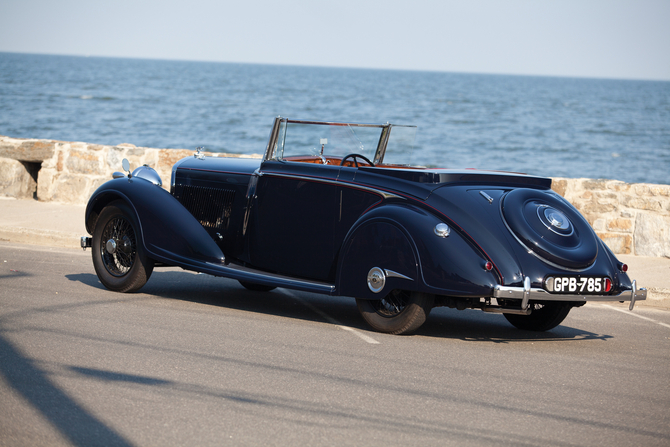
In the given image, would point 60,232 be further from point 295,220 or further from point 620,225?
point 620,225

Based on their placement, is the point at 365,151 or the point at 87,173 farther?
the point at 87,173

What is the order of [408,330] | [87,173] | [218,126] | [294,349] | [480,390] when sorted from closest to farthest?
[480,390], [294,349], [408,330], [87,173], [218,126]

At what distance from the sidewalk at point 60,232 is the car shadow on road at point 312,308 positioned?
1957mm

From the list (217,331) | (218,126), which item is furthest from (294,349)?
(218,126)

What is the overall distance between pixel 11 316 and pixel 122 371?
1.81 m

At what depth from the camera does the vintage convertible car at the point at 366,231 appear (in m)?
5.43

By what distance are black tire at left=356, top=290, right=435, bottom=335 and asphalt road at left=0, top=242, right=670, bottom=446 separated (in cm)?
11

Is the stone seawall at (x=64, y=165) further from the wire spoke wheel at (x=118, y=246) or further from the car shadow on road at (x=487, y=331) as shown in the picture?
the car shadow on road at (x=487, y=331)

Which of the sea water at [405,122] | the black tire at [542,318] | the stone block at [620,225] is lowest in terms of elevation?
the black tire at [542,318]

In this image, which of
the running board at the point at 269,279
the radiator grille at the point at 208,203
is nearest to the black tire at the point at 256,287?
the radiator grille at the point at 208,203

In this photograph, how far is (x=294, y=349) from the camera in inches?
208

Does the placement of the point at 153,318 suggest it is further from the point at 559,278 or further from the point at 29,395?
the point at 559,278

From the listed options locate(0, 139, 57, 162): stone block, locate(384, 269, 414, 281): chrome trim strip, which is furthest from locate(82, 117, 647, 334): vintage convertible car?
locate(0, 139, 57, 162): stone block

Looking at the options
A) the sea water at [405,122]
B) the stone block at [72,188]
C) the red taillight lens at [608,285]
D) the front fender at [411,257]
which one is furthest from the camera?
the sea water at [405,122]
